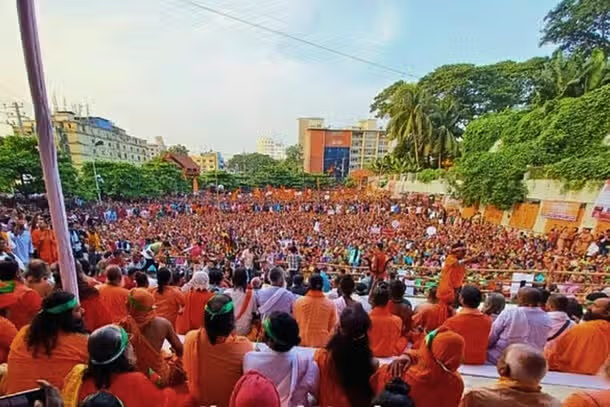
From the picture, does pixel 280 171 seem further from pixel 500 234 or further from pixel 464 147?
pixel 500 234

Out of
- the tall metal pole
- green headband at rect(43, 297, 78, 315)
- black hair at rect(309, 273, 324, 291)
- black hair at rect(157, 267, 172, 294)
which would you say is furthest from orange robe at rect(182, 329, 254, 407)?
black hair at rect(157, 267, 172, 294)

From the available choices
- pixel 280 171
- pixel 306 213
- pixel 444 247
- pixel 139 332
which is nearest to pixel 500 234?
pixel 444 247

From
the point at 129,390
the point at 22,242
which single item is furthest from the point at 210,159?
the point at 129,390

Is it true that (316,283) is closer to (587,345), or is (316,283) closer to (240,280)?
(240,280)

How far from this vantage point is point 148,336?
2160 millimetres

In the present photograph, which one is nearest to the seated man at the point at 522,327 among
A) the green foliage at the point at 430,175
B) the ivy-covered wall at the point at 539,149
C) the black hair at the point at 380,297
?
the black hair at the point at 380,297

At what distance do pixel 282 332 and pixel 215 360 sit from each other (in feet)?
1.39

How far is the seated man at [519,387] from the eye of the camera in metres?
1.47

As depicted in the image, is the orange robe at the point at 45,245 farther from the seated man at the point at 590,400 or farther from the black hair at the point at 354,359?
the seated man at the point at 590,400

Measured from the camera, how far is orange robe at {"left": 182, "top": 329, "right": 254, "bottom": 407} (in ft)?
6.45

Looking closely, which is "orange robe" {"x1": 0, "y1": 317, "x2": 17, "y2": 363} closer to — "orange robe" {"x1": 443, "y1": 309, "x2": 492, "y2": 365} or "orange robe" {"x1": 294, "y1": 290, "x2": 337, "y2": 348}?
"orange robe" {"x1": 294, "y1": 290, "x2": 337, "y2": 348}

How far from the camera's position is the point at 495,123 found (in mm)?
20922

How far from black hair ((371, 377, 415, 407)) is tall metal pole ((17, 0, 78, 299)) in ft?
6.46

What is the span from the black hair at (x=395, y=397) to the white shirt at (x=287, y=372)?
1.98ft
